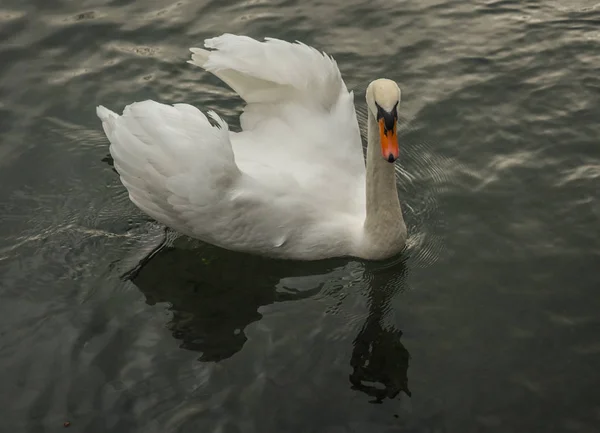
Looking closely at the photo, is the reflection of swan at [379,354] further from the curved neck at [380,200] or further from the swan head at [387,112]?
the swan head at [387,112]

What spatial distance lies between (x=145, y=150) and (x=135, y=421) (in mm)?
2259

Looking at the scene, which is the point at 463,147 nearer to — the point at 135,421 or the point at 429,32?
the point at 429,32

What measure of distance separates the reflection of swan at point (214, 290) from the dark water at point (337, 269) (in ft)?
0.07

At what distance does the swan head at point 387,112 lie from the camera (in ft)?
22.0

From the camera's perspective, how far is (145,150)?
7.41 meters

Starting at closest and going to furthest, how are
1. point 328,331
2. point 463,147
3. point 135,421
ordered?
point 135,421 < point 328,331 < point 463,147

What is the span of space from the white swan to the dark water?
399 millimetres

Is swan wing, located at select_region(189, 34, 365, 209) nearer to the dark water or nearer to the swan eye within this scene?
the dark water

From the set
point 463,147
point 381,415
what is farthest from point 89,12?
point 381,415

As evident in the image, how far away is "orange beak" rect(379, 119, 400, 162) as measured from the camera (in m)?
6.75

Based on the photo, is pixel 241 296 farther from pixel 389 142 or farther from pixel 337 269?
pixel 389 142

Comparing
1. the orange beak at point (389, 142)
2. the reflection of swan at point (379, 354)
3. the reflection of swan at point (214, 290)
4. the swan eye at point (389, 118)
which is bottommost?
A: the reflection of swan at point (379, 354)

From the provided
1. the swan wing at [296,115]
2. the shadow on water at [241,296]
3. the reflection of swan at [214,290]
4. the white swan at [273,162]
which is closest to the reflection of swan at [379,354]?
the shadow on water at [241,296]

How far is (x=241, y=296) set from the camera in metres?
7.60
